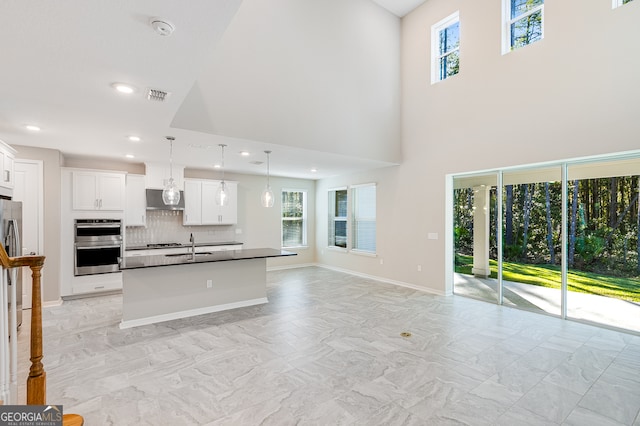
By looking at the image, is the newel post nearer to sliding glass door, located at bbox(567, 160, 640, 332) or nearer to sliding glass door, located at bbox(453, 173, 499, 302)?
sliding glass door, located at bbox(453, 173, 499, 302)

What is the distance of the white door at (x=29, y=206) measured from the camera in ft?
16.0

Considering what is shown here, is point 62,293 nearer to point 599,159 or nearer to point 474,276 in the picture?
point 474,276

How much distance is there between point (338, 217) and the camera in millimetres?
8547

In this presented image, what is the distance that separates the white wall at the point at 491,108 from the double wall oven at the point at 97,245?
17.2 ft

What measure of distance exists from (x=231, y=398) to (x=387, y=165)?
5506 mm

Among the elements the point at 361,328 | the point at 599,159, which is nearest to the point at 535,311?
the point at 599,159

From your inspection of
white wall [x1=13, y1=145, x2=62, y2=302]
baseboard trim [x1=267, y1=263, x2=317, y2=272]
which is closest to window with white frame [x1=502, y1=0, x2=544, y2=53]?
baseboard trim [x1=267, y1=263, x2=317, y2=272]

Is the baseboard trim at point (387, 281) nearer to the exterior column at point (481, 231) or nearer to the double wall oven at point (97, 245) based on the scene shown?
the exterior column at point (481, 231)

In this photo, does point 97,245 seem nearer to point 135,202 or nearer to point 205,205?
point 135,202

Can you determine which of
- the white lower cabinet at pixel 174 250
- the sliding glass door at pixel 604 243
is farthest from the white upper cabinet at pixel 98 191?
the sliding glass door at pixel 604 243

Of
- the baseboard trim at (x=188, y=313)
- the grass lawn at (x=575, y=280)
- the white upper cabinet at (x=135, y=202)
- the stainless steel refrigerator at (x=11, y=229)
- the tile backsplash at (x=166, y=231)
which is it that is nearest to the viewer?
the stainless steel refrigerator at (x=11, y=229)

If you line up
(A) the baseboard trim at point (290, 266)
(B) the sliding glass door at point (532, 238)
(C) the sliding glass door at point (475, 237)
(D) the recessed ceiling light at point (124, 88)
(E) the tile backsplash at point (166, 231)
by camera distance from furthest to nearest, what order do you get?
(A) the baseboard trim at point (290, 266) → (E) the tile backsplash at point (166, 231) → (C) the sliding glass door at point (475, 237) → (B) the sliding glass door at point (532, 238) → (D) the recessed ceiling light at point (124, 88)

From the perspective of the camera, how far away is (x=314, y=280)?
23.3 ft

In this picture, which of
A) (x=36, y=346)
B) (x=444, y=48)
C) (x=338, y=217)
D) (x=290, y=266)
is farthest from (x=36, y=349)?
(x=444, y=48)
